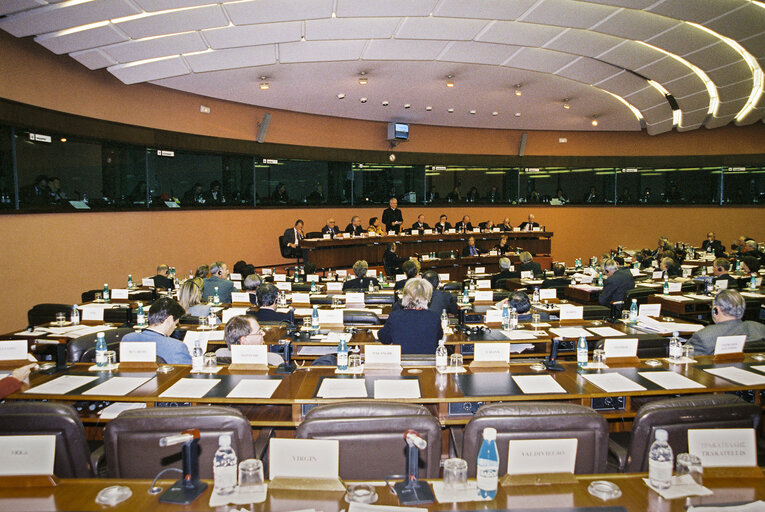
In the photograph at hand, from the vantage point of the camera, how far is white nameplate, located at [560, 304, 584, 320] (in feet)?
18.4

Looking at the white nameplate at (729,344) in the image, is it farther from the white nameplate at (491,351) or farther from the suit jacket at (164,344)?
the suit jacket at (164,344)

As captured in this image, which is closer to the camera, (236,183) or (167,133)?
(167,133)

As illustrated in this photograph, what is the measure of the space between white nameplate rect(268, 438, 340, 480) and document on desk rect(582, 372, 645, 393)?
1924mm

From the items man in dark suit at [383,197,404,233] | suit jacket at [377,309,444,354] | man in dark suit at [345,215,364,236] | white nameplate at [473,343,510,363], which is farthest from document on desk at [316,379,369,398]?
man in dark suit at [383,197,404,233]

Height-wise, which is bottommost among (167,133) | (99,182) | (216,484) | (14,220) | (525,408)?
(216,484)

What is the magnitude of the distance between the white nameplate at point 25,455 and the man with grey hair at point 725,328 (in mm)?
4359

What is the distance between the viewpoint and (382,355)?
382 cm

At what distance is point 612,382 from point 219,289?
537 centimetres

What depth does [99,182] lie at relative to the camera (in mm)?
9859

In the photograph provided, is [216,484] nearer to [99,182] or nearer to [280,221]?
[99,182]

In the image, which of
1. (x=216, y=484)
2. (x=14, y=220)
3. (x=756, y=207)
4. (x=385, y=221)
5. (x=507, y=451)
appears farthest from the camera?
(x=756, y=207)

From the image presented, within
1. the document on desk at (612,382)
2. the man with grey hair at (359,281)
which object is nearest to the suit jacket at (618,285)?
the man with grey hair at (359,281)

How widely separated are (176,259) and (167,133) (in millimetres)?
2632

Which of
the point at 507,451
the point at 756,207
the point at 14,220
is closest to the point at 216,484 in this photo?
the point at 507,451
